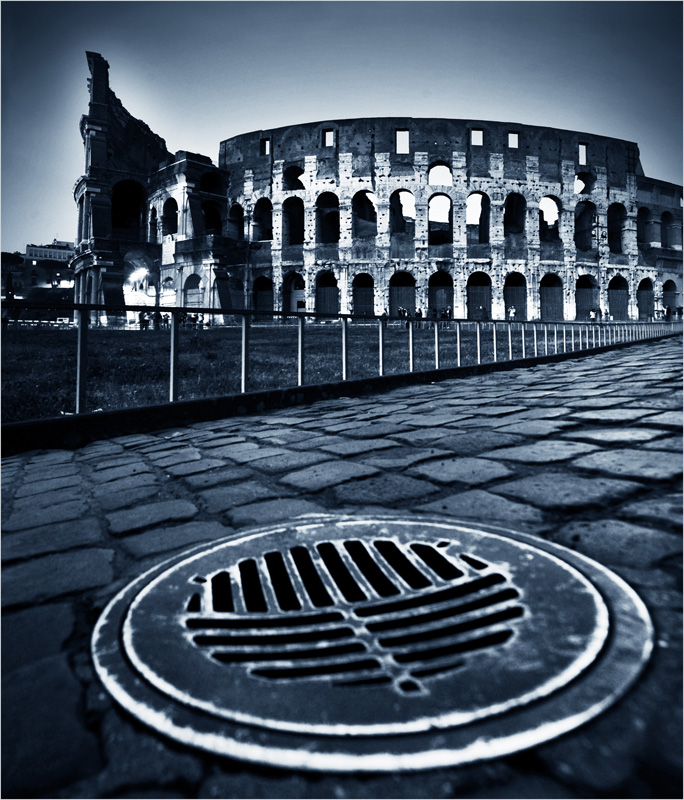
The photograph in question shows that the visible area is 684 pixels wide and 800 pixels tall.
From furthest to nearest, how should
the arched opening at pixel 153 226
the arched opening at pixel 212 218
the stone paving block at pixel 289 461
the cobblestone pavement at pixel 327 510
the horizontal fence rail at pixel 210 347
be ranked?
the arched opening at pixel 212 218
the arched opening at pixel 153 226
the horizontal fence rail at pixel 210 347
the stone paving block at pixel 289 461
the cobblestone pavement at pixel 327 510

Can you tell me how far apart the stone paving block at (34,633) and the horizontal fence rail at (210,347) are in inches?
112

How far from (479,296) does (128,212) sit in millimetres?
24529

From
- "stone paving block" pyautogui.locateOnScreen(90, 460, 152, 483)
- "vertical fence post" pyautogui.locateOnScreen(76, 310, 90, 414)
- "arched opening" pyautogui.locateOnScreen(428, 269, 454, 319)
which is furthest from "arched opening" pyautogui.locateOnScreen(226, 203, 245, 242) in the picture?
"stone paving block" pyautogui.locateOnScreen(90, 460, 152, 483)

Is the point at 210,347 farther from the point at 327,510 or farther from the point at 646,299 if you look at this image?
the point at 646,299

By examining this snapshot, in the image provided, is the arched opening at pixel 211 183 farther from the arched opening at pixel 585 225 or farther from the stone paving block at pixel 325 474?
the stone paving block at pixel 325 474

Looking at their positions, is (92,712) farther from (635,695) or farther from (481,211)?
(481,211)

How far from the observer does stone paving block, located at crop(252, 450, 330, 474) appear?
2.72 m

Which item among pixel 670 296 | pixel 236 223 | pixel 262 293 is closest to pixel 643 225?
pixel 670 296

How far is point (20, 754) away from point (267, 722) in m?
0.40

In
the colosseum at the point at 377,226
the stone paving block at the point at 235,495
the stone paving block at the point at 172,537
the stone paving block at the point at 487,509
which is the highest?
the colosseum at the point at 377,226

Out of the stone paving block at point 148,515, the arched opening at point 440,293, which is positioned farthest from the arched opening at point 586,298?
the stone paving block at point 148,515

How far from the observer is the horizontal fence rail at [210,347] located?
418 cm

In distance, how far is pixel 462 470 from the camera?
7.90 ft

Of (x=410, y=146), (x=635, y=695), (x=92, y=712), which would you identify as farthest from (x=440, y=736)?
(x=410, y=146)
